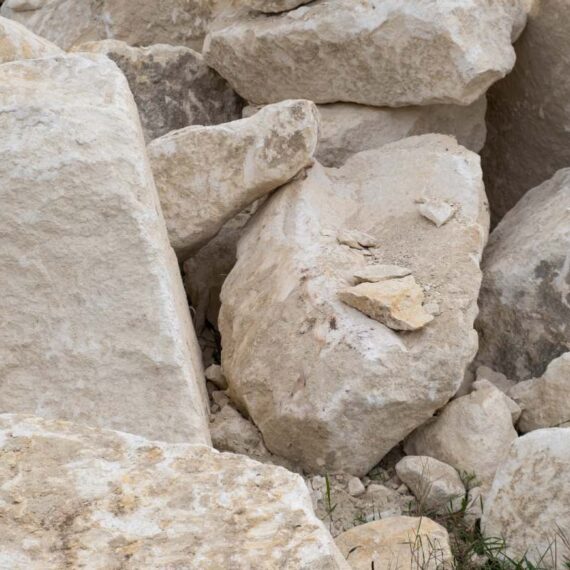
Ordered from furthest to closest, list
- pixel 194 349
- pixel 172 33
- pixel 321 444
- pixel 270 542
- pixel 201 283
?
pixel 172 33
pixel 201 283
pixel 194 349
pixel 321 444
pixel 270 542

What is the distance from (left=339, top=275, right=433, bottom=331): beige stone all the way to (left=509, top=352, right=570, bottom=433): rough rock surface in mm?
443

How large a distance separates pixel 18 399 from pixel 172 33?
2.39 m

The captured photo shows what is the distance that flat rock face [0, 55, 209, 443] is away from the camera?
8.98 feet

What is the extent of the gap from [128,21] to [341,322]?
7.41 feet

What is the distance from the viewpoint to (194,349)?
3.28m

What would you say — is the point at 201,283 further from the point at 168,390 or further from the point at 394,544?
the point at 394,544

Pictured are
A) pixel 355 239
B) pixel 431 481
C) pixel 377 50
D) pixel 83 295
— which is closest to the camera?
pixel 83 295

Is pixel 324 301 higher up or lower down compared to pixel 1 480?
lower down

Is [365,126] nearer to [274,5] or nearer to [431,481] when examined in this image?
[274,5]

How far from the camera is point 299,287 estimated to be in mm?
3158

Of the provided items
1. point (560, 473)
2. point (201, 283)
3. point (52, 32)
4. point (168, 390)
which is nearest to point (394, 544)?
point (560, 473)

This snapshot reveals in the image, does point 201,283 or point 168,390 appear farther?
point 201,283

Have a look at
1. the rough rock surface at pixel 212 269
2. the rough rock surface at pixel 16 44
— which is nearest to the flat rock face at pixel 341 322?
the rough rock surface at pixel 212 269

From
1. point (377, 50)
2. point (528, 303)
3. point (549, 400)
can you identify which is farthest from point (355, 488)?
point (377, 50)
